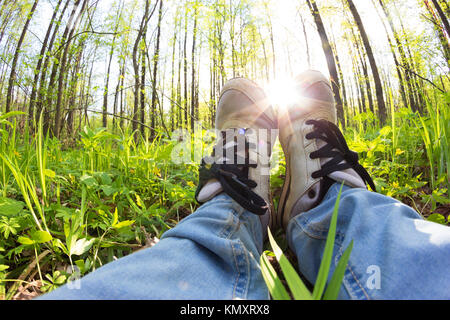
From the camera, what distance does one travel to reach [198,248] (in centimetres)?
49

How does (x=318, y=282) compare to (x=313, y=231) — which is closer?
(x=318, y=282)

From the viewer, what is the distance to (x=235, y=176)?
84 cm

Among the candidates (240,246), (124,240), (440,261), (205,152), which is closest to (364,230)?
(440,261)

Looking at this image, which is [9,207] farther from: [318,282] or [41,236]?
[318,282]

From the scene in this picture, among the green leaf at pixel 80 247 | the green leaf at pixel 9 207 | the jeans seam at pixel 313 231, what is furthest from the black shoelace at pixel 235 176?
the green leaf at pixel 9 207

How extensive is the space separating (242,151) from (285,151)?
259 millimetres

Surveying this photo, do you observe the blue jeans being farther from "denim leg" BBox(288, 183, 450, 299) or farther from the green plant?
the green plant

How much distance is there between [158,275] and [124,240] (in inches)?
15.1

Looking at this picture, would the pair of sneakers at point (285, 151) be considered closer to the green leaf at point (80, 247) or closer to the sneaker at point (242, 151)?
the sneaker at point (242, 151)

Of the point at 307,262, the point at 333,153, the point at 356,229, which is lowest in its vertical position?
the point at 307,262

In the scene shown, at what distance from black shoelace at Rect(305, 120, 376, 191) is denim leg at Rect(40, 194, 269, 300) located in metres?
0.43

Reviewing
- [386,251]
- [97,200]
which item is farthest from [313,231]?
[97,200]
